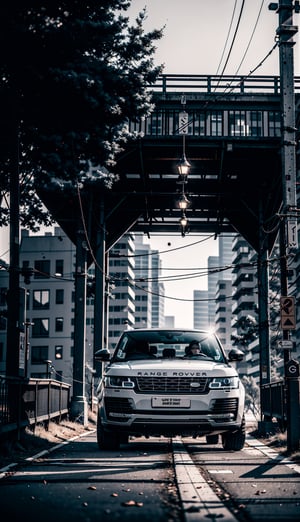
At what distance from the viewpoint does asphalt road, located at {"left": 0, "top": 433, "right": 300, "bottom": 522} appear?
5.49 m

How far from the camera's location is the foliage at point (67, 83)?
17484mm

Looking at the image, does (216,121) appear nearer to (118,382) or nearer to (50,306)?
(118,382)

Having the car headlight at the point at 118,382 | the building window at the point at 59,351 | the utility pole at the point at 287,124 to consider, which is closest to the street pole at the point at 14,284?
the car headlight at the point at 118,382

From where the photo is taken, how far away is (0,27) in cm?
1691

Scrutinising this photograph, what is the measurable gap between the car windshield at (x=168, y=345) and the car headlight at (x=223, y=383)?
88 centimetres

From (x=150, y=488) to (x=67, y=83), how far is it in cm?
1223

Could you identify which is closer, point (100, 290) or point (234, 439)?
point (234, 439)

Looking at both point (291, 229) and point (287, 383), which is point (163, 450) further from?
point (291, 229)

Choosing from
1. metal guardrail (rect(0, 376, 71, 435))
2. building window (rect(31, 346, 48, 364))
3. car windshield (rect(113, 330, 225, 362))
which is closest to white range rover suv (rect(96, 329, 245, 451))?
car windshield (rect(113, 330, 225, 362))

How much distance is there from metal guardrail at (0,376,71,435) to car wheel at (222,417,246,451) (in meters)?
3.22

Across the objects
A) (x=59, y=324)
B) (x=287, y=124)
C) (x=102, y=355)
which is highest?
(x=287, y=124)

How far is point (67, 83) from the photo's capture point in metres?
17.4

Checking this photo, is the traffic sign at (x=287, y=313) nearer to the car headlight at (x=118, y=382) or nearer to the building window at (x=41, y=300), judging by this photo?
the car headlight at (x=118, y=382)

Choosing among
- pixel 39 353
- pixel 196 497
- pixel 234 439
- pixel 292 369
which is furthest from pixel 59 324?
pixel 196 497
